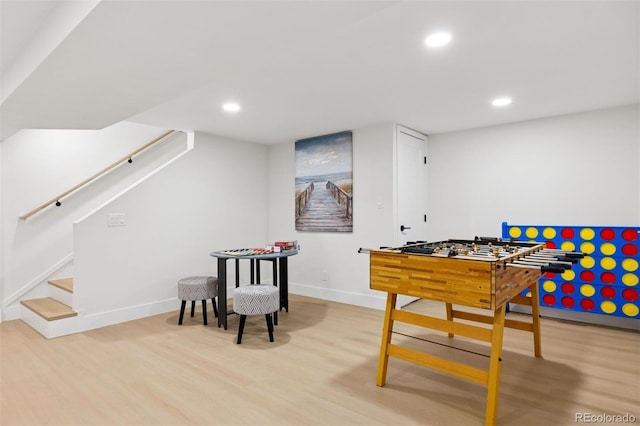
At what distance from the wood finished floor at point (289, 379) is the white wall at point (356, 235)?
1.02 metres

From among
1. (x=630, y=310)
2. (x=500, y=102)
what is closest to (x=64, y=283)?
(x=500, y=102)

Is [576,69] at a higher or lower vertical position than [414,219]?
higher

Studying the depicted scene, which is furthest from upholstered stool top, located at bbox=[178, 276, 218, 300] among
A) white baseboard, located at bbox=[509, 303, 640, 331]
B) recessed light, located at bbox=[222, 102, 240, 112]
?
white baseboard, located at bbox=[509, 303, 640, 331]

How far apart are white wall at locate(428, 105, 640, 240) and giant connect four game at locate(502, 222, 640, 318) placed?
1.22 feet

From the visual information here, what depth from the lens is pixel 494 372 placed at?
189 centimetres

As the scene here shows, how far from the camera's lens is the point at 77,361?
2732 millimetres

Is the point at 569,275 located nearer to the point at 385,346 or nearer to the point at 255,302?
the point at 385,346

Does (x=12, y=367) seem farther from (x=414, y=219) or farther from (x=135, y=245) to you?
(x=414, y=219)

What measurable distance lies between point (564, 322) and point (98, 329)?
4855 mm

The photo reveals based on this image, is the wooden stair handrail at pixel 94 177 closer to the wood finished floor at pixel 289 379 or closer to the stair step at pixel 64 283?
the stair step at pixel 64 283

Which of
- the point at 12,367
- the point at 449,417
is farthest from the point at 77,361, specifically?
the point at 449,417

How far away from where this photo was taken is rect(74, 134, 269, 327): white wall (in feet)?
11.9

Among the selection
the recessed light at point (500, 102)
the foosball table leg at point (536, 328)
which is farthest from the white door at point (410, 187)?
the foosball table leg at point (536, 328)

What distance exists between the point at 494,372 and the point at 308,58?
2274 mm
